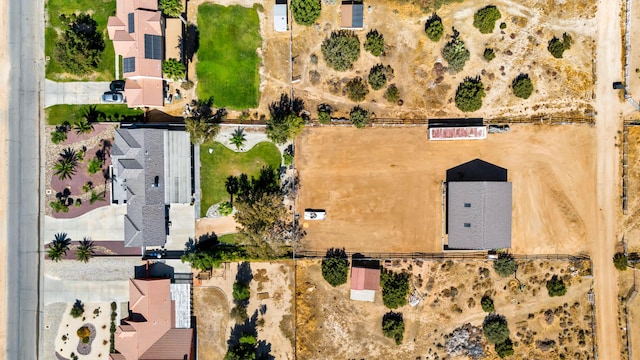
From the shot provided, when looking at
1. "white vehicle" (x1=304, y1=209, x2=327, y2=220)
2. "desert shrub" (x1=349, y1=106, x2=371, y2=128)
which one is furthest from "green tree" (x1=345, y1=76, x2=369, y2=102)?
"white vehicle" (x1=304, y1=209, x2=327, y2=220)

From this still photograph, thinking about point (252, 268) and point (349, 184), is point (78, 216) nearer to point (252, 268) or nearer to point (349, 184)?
point (252, 268)

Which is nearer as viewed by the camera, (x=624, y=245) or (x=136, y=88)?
(x=136, y=88)

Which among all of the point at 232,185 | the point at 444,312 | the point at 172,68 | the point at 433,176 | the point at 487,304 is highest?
the point at 172,68

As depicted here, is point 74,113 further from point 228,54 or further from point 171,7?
point 228,54

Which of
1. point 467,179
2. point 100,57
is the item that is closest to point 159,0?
point 100,57

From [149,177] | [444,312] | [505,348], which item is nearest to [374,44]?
[149,177]

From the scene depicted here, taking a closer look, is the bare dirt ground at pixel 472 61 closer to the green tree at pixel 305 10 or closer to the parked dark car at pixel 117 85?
the green tree at pixel 305 10

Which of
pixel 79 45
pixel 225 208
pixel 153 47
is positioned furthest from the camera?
pixel 225 208
